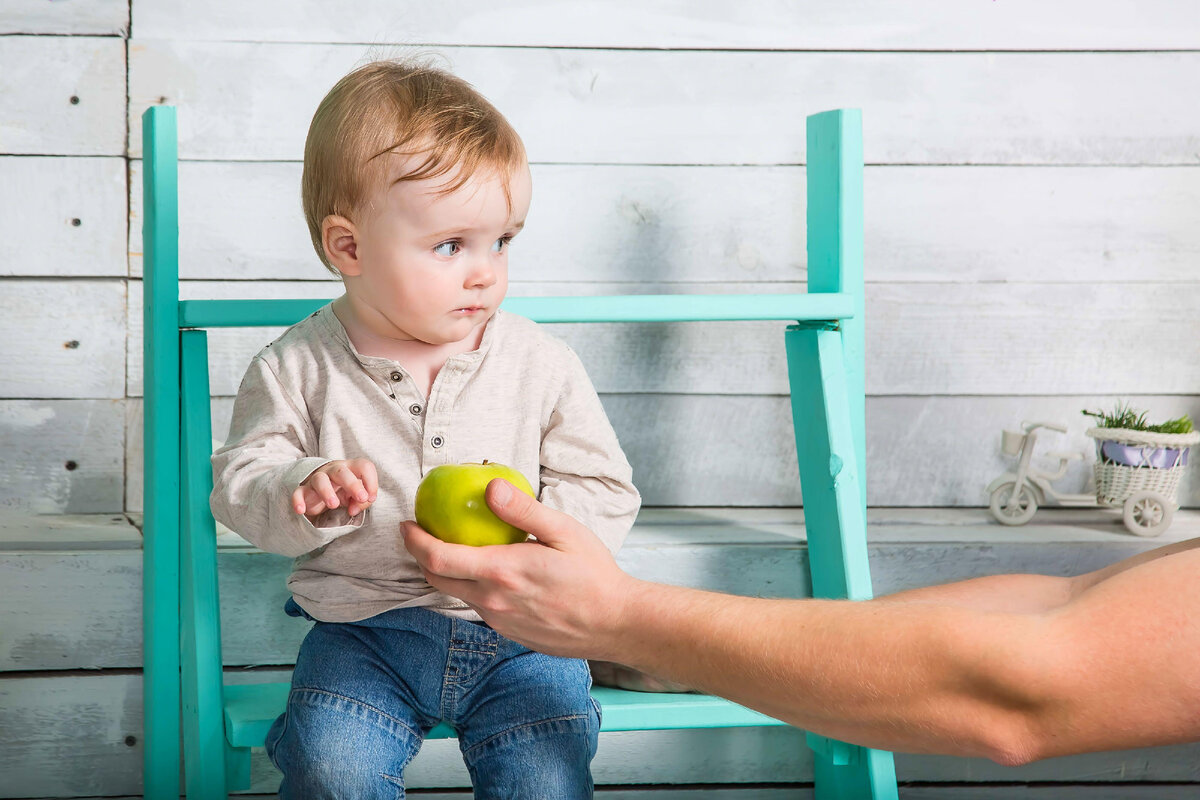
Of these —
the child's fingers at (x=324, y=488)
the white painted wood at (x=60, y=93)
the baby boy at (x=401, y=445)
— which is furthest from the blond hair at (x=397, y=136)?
the white painted wood at (x=60, y=93)

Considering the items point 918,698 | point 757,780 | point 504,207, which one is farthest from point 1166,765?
point 504,207

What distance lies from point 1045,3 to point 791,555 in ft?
2.91

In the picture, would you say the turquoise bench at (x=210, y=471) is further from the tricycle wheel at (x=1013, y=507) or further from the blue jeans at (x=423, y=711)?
the tricycle wheel at (x=1013, y=507)

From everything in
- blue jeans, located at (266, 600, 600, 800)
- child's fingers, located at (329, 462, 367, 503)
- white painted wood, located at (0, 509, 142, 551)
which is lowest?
blue jeans, located at (266, 600, 600, 800)

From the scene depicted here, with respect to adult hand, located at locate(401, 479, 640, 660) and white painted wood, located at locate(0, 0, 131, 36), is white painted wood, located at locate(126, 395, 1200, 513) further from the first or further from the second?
white painted wood, located at locate(0, 0, 131, 36)

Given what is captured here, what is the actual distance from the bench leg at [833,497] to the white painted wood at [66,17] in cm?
96

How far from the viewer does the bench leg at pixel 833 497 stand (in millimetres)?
1184

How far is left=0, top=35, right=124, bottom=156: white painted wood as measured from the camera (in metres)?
1.38

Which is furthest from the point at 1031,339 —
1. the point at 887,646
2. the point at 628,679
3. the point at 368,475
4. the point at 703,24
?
the point at 368,475

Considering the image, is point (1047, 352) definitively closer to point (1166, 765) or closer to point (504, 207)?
point (1166, 765)

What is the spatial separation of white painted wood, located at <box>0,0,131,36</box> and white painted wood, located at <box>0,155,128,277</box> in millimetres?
166

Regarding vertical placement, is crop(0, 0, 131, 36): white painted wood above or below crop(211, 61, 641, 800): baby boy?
above

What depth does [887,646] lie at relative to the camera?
706 mm

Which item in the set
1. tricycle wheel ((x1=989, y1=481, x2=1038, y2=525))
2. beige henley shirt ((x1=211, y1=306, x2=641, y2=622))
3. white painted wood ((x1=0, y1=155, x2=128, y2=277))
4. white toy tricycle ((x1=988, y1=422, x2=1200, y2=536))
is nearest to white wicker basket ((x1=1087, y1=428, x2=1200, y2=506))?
white toy tricycle ((x1=988, y1=422, x2=1200, y2=536))
